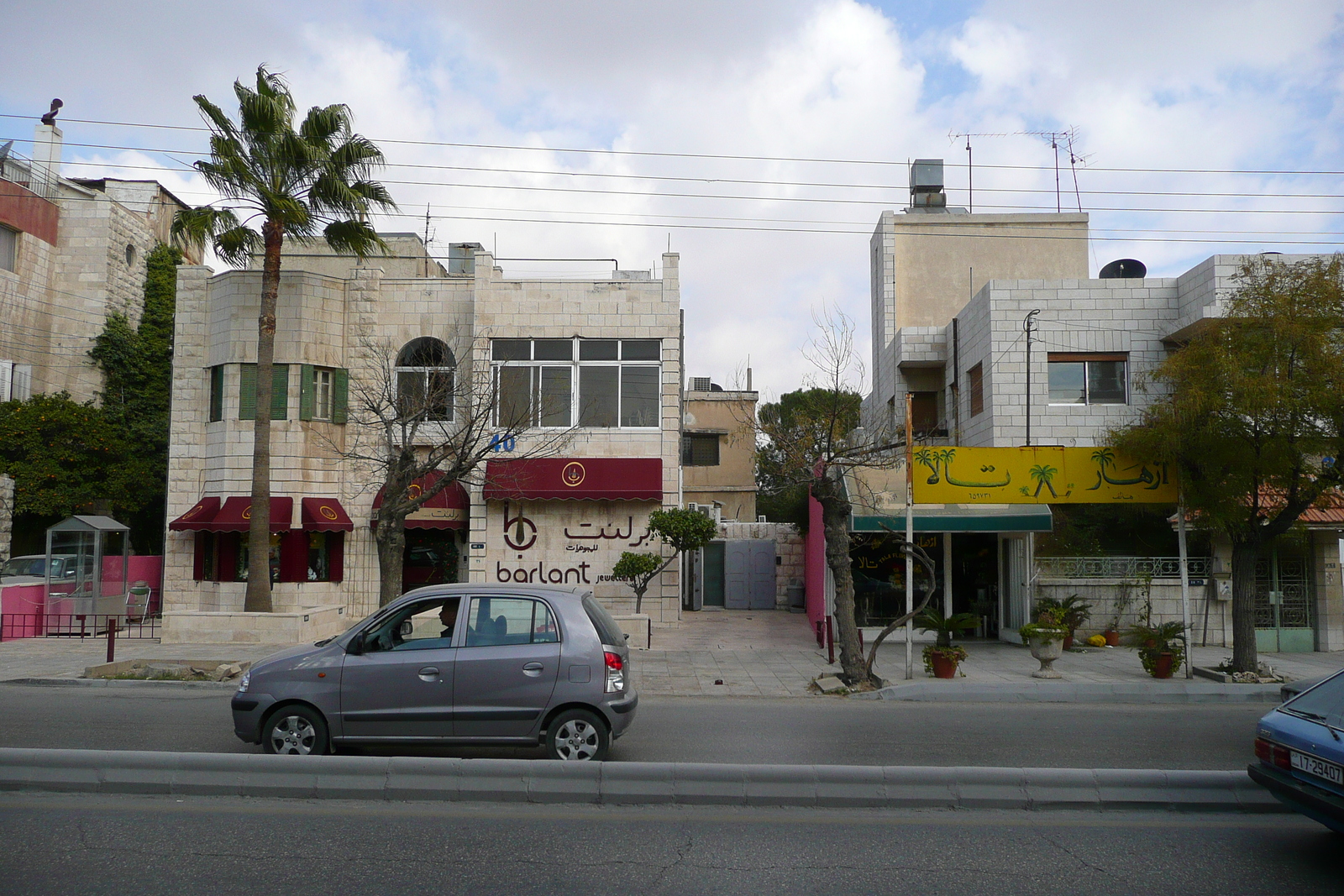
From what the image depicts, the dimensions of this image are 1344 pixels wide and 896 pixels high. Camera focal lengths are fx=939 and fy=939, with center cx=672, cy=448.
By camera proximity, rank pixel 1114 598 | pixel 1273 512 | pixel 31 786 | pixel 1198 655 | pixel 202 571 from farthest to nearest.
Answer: pixel 202 571 → pixel 1114 598 → pixel 1198 655 → pixel 1273 512 → pixel 31 786

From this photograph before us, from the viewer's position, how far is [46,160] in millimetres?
28766

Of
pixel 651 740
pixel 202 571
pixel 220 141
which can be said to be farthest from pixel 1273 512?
pixel 202 571

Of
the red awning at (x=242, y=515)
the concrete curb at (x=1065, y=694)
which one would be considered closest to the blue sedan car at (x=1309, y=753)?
the concrete curb at (x=1065, y=694)

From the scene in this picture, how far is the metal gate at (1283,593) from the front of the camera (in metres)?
18.4

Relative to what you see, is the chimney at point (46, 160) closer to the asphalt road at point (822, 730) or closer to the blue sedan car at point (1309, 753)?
the asphalt road at point (822, 730)

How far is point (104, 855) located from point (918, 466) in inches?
563

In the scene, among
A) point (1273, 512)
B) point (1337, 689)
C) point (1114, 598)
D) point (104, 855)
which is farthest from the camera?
point (1114, 598)

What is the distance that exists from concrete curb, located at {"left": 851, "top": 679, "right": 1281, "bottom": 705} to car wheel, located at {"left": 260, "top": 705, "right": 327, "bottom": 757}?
785 centimetres

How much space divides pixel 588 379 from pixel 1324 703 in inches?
691

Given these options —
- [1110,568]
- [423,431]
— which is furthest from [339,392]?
[1110,568]

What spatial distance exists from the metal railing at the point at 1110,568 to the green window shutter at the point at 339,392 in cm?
1611

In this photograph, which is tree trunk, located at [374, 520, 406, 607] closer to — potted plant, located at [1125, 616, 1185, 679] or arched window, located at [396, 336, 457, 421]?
arched window, located at [396, 336, 457, 421]

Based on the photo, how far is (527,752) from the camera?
8852mm

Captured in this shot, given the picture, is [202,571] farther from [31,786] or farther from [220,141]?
[31,786]
